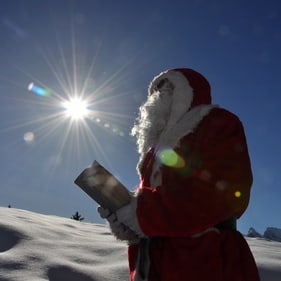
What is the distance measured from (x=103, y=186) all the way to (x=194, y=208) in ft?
1.31

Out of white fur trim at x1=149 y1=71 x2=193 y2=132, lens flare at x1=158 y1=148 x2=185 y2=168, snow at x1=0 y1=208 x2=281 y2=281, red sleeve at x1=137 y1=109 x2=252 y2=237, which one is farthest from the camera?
snow at x1=0 y1=208 x2=281 y2=281

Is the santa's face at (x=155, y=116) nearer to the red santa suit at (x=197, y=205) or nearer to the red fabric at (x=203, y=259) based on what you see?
the red santa suit at (x=197, y=205)

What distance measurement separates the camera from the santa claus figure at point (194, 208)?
1.68 metres

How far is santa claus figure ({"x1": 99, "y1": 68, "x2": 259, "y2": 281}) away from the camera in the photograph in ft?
5.53

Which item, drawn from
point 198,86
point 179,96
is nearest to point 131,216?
point 179,96

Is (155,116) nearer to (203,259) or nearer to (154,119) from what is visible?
(154,119)

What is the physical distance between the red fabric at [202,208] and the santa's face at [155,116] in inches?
15.9

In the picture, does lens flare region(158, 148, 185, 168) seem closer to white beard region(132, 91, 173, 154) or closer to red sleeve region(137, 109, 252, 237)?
red sleeve region(137, 109, 252, 237)

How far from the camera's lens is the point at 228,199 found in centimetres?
174

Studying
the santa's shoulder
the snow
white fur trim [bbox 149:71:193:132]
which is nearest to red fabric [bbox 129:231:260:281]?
the santa's shoulder

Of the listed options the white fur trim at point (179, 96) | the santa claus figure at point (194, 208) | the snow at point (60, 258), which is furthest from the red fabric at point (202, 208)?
the snow at point (60, 258)

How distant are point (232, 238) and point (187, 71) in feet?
3.42

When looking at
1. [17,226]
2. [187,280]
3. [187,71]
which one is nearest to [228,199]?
[187,280]

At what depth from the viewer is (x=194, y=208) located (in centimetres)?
167
